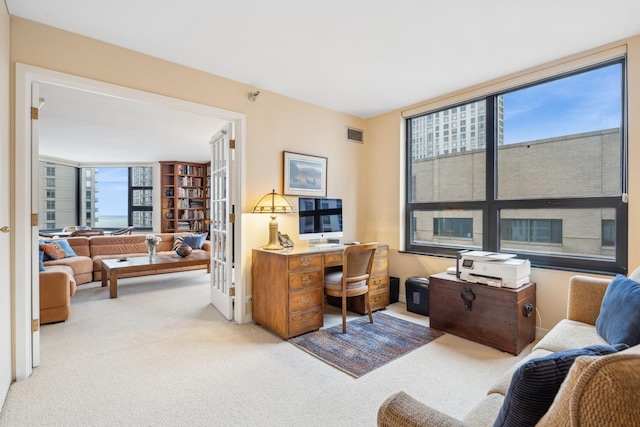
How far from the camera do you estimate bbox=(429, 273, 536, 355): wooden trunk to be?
251 centimetres

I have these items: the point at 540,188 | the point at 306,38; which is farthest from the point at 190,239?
the point at 540,188

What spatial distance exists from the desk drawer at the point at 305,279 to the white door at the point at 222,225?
804mm

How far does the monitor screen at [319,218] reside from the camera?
342 centimetres

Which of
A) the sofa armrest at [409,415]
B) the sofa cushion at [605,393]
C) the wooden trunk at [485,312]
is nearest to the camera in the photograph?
the sofa cushion at [605,393]

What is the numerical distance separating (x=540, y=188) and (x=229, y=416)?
3.16 meters

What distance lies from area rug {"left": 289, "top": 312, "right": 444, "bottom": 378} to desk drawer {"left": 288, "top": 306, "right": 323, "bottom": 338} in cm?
5

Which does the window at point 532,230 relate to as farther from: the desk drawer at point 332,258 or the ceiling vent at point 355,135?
the ceiling vent at point 355,135

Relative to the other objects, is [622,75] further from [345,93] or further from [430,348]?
[430,348]

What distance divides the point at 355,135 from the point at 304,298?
2.36 m

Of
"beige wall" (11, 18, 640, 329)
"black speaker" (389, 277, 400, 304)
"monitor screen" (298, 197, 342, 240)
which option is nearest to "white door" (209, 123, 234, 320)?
"beige wall" (11, 18, 640, 329)

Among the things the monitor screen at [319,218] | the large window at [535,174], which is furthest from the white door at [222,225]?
the large window at [535,174]

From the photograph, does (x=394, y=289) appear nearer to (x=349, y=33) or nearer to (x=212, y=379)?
(x=212, y=379)

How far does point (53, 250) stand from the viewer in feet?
15.3

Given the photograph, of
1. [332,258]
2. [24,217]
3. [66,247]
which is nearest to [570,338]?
[332,258]
